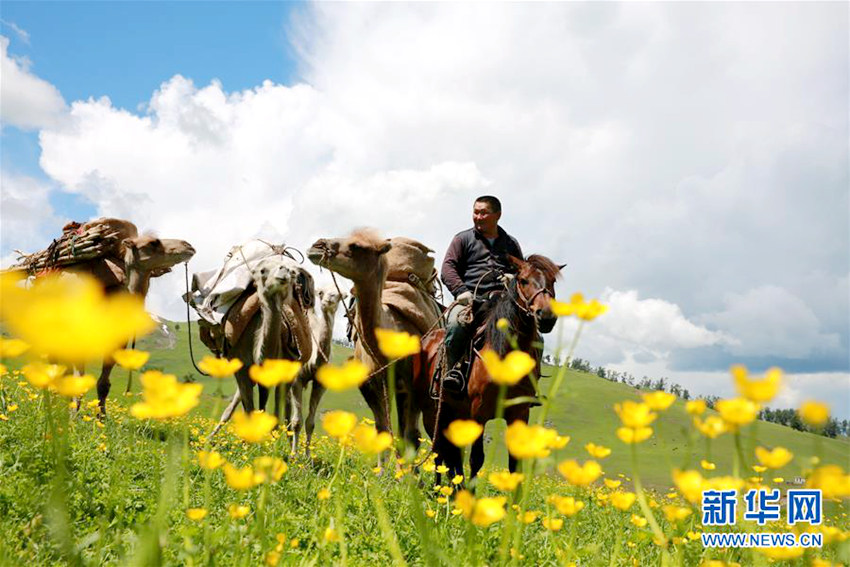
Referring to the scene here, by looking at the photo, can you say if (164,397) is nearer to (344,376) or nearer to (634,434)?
(344,376)

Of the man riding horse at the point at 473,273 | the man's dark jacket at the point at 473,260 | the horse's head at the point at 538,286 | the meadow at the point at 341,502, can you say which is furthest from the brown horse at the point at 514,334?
the man's dark jacket at the point at 473,260

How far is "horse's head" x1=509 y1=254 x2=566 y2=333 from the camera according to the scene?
5.80 meters

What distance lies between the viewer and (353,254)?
7199 mm

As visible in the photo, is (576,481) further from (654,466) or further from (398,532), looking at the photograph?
(654,466)

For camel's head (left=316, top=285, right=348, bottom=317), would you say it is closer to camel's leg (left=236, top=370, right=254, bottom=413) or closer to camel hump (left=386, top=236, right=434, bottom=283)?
camel hump (left=386, top=236, right=434, bottom=283)

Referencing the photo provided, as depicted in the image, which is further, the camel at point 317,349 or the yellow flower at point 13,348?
the camel at point 317,349

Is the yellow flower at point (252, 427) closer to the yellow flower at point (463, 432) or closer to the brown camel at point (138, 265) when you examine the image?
the yellow flower at point (463, 432)

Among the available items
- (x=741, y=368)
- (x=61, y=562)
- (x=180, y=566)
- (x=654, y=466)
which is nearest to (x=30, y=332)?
(x=741, y=368)

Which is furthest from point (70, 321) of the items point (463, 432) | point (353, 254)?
point (353, 254)

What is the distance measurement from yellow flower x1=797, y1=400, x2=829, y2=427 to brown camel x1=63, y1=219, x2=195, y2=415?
913 centimetres

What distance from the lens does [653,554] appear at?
4.43 meters

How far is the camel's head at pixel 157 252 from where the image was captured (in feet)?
30.1

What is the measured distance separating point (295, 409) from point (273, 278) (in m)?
2.20

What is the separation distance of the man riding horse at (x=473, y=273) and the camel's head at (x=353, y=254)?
0.95 m
